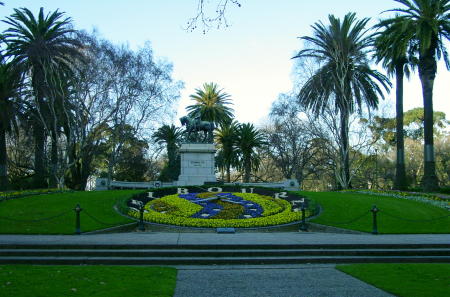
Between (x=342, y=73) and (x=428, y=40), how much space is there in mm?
12218

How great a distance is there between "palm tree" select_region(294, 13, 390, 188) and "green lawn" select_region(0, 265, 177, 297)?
117ft

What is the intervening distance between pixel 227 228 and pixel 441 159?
2268 inches

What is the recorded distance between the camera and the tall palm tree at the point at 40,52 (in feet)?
126

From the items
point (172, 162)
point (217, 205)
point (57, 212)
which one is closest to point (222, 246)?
point (217, 205)

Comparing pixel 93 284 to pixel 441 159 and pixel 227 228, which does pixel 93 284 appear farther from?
pixel 441 159

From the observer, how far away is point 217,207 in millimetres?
26016

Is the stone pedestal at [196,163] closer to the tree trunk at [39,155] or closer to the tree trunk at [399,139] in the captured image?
the tree trunk at [39,155]

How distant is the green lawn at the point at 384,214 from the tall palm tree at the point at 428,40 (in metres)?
6.74

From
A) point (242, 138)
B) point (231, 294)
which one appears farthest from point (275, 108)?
point (231, 294)

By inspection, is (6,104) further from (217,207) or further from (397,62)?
(397,62)

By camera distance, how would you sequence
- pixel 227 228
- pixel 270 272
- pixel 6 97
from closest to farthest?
pixel 270 272 < pixel 227 228 < pixel 6 97

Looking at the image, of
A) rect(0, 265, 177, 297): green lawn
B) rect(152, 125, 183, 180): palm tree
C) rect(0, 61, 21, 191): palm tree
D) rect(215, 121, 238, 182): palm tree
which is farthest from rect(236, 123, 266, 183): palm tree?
Result: rect(0, 265, 177, 297): green lawn

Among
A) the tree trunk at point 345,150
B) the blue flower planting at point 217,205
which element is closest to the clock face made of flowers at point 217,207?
the blue flower planting at point 217,205

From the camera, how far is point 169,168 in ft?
182
